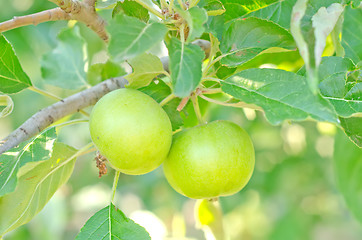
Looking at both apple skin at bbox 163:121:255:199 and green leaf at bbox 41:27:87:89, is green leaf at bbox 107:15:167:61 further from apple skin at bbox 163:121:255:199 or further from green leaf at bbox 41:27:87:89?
green leaf at bbox 41:27:87:89

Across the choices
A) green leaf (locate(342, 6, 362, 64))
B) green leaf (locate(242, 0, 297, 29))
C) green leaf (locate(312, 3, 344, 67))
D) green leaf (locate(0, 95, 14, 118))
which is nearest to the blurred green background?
green leaf (locate(342, 6, 362, 64))

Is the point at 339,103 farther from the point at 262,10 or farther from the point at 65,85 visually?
the point at 65,85

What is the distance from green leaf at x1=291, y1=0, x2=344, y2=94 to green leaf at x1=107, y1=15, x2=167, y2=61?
20 cm

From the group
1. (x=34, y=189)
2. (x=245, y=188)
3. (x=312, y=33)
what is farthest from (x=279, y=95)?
(x=245, y=188)

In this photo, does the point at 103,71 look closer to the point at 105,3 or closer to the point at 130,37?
the point at 105,3

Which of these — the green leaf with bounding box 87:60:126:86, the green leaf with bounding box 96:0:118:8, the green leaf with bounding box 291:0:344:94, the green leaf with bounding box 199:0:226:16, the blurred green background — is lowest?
the blurred green background

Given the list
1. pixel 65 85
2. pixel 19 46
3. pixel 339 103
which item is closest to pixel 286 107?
pixel 339 103

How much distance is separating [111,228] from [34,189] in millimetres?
184

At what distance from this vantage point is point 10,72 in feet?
3.27

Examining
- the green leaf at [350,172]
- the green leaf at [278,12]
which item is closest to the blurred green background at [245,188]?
the green leaf at [350,172]

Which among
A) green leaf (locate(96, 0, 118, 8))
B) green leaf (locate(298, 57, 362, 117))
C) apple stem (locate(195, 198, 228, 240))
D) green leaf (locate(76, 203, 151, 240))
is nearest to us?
green leaf (locate(298, 57, 362, 117))

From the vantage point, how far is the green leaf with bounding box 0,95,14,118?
0.88 meters

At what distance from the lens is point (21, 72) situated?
39.9 inches

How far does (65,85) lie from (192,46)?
700 millimetres
